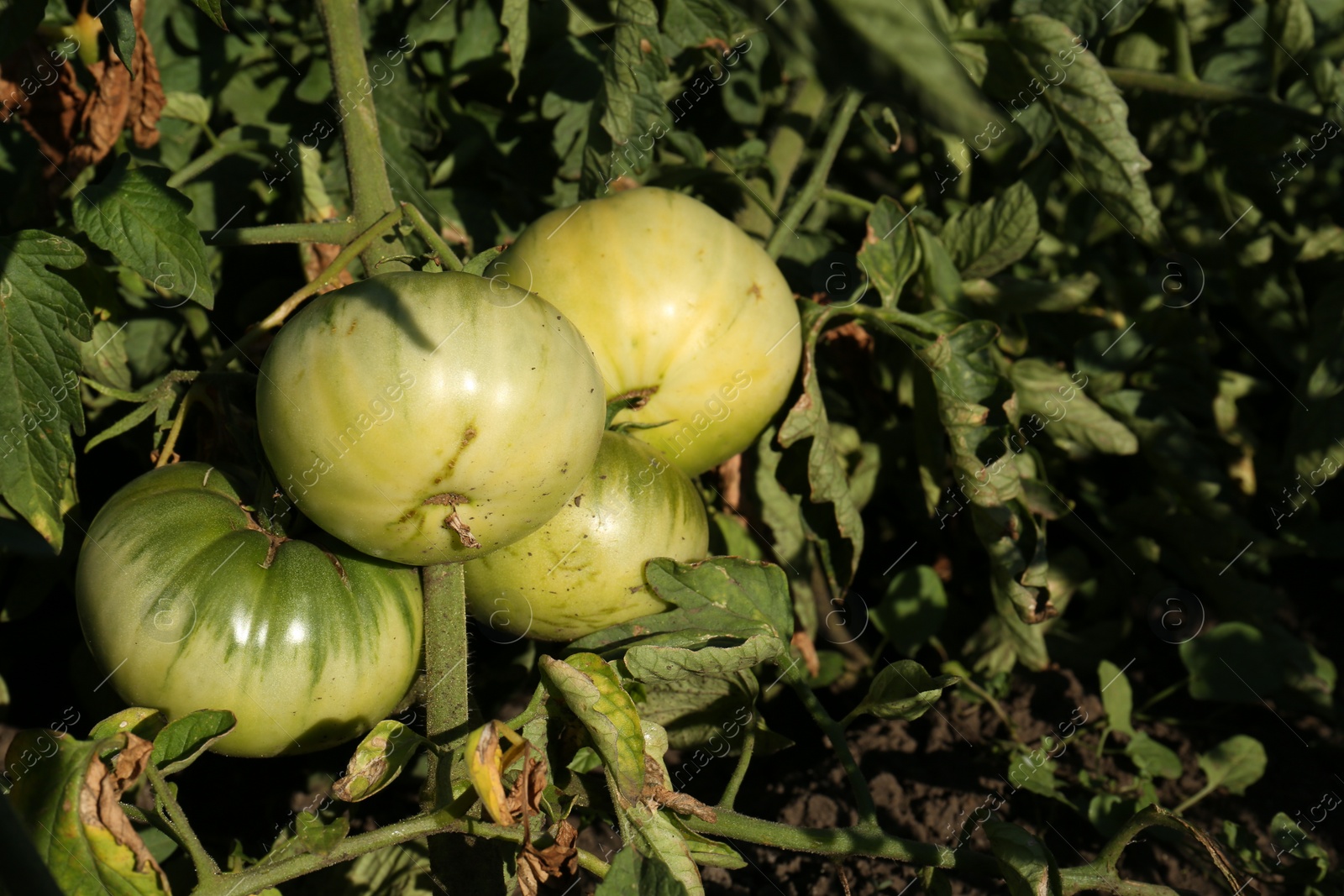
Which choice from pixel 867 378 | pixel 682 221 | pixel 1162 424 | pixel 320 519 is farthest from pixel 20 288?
pixel 1162 424

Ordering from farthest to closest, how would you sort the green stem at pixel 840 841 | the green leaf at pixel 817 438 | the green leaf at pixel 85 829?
the green leaf at pixel 817 438
the green stem at pixel 840 841
the green leaf at pixel 85 829

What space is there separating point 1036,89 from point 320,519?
1242 mm

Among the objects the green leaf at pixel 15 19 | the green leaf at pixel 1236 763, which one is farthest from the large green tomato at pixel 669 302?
the green leaf at pixel 1236 763

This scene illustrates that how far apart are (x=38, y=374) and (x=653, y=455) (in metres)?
0.71

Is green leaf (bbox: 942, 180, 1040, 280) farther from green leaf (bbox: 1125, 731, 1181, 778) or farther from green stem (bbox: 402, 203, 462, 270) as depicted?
green stem (bbox: 402, 203, 462, 270)

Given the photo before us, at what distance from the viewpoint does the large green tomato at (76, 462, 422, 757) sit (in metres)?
1.04

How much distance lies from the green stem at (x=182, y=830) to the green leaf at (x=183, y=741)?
2 cm

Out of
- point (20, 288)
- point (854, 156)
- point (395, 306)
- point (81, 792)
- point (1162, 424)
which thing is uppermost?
point (20, 288)

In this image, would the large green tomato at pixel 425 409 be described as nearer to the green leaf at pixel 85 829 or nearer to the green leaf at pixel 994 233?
the green leaf at pixel 85 829

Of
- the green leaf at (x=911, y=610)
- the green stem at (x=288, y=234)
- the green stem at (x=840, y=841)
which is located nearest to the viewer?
the green stem at (x=840, y=841)

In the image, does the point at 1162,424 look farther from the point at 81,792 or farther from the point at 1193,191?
the point at 81,792

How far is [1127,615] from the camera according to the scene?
1.84 m

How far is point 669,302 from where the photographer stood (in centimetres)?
117

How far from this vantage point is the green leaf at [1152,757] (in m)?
1.57
